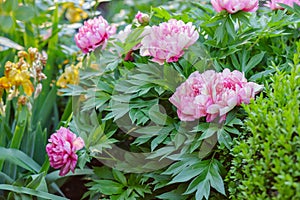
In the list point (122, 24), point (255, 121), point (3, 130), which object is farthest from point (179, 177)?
point (122, 24)

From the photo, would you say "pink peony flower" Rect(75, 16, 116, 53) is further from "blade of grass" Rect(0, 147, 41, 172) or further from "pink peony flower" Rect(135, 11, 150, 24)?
"blade of grass" Rect(0, 147, 41, 172)

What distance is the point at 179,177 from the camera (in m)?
1.25

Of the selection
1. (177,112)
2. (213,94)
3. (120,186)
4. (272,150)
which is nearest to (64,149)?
(120,186)

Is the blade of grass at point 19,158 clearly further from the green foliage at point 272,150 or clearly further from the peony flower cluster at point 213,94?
the green foliage at point 272,150

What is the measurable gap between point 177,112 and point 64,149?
0.36 metres

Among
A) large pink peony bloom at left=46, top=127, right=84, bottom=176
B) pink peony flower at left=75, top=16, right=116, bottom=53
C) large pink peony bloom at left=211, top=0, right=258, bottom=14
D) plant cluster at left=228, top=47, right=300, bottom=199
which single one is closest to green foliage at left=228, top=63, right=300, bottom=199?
plant cluster at left=228, top=47, right=300, bottom=199

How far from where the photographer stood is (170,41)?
1399mm

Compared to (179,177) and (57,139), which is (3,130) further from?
(179,177)

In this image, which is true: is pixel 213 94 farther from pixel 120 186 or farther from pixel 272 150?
pixel 120 186

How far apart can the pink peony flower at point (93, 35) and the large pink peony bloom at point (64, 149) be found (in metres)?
0.34

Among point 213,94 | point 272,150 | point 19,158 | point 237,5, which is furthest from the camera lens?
point 19,158

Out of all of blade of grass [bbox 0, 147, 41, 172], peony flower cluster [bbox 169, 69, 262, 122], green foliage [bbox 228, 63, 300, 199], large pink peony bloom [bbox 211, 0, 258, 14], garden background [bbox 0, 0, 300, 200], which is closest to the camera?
green foliage [bbox 228, 63, 300, 199]

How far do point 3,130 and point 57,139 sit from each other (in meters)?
0.36

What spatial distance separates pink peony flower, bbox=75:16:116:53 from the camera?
160 cm
